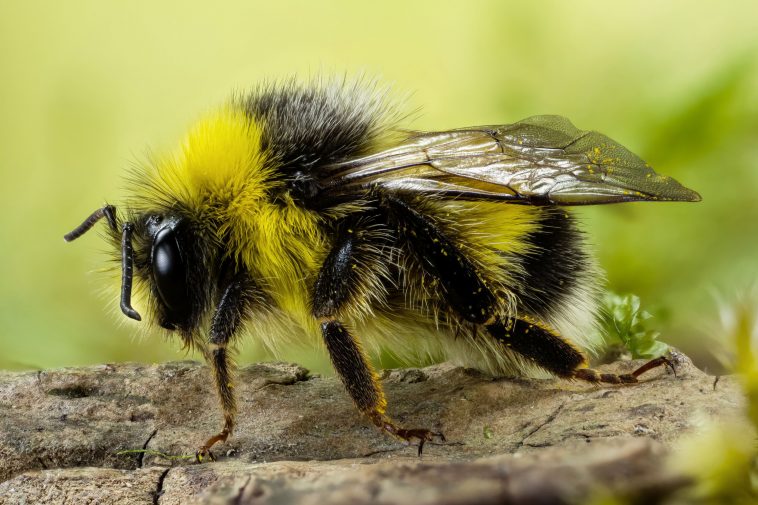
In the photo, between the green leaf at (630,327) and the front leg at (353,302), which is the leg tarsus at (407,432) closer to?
the front leg at (353,302)

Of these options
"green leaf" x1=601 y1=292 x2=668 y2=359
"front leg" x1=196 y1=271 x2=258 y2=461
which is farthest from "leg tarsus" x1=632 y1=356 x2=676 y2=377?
"front leg" x1=196 y1=271 x2=258 y2=461

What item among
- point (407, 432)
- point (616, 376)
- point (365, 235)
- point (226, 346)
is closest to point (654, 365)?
point (616, 376)

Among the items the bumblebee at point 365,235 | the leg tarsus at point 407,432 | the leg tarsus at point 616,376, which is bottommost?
the leg tarsus at point 407,432

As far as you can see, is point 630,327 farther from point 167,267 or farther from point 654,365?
point 167,267

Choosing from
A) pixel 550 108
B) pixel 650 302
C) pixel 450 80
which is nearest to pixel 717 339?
pixel 650 302

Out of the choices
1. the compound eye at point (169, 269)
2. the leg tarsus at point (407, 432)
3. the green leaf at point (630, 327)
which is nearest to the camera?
the leg tarsus at point (407, 432)

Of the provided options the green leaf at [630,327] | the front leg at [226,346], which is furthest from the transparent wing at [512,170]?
the green leaf at [630,327]

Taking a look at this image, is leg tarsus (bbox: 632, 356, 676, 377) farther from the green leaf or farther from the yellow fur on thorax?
the yellow fur on thorax

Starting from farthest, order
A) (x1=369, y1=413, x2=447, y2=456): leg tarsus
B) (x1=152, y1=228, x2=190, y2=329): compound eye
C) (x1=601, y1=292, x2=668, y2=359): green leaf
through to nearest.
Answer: (x1=601, y1=292, x2=668, y2=359): green leaf, (x1=152, y1=228, x2=190, y2=329): compound eye, (x1=369, y1=413, x2=447, y2=456): leg tarsus

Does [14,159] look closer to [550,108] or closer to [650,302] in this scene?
[550,108]
